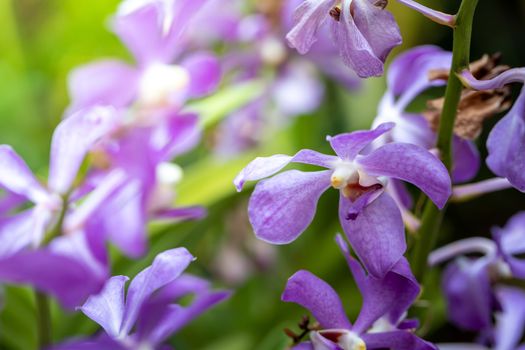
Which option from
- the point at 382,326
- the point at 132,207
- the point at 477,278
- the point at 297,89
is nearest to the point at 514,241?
the point at 477,278

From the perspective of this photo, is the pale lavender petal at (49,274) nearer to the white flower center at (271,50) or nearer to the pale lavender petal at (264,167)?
the pale lavender petal at (264,167)

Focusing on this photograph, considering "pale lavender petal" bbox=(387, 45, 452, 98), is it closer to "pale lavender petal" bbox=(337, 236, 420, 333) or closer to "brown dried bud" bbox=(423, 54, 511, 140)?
"brown dried bud" bbox=(423, 54, 511, 140)

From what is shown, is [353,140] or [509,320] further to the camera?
[509,320]

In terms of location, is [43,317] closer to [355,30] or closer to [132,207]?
[132,207]

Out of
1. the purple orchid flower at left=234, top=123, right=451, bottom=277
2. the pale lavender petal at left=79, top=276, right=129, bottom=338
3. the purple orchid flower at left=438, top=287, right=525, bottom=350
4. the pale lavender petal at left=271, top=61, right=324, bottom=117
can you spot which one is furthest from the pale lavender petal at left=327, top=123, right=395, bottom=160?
the pale lavender petal at left=271, top=61, right=324, bottom=117

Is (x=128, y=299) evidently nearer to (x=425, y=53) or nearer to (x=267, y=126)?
(x=425, y=53)
